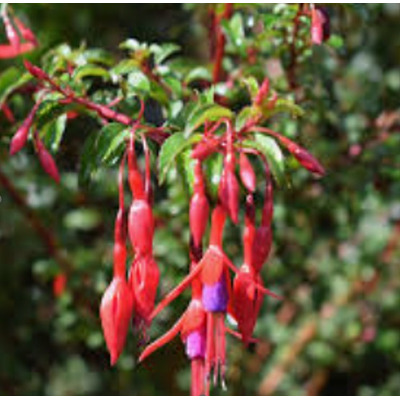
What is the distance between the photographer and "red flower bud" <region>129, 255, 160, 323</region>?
70 cm

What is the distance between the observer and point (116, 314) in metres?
0.70

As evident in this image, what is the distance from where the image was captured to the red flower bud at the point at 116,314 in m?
0.69

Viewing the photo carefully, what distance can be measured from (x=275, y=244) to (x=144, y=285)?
762mm

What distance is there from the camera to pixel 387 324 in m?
1.71

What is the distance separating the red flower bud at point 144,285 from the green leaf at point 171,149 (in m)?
0.08

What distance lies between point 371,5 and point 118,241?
65 centimetres

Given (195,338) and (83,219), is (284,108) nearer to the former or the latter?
(195,338)

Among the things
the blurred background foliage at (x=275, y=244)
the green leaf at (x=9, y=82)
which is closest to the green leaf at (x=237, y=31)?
the blurred background foliage at (x=275, y=244)

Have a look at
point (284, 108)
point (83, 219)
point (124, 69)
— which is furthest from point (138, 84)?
point (83, 219)

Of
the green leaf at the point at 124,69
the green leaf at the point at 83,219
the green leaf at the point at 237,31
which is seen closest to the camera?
the green leaf at the point at 124,69

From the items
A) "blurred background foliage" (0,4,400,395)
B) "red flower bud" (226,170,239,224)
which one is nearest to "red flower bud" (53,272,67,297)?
"blurred background foliage" (0,4,400,395)

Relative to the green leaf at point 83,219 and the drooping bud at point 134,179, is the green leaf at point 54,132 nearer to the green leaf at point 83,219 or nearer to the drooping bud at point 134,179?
the drooping bud at point 134,179

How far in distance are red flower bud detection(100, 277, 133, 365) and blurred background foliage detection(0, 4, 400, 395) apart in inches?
16.2

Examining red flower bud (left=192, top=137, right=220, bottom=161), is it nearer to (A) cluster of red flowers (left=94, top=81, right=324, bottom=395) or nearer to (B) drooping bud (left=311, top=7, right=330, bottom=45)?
(A) cluster of red flowers (left=94, top=81, right=324, bottom=395)
